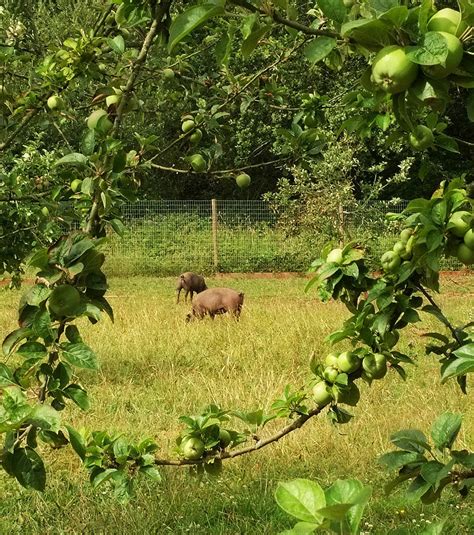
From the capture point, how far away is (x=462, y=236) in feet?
3.27

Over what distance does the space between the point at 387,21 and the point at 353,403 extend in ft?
2.52

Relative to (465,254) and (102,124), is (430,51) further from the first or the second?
(102,124)

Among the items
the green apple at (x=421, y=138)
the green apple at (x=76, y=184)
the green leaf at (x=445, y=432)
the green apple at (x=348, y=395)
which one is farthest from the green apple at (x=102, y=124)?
the green leaf at (x=445, y=432)

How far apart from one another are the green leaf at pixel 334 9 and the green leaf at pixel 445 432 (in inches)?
25.2

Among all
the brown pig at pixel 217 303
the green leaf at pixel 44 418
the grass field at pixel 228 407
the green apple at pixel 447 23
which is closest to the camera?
the green apple at pixel 447 23

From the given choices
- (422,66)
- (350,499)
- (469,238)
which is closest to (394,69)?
(422,66)

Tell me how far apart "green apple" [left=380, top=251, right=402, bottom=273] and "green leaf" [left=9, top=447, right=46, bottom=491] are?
0.63m

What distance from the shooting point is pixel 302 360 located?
485cm

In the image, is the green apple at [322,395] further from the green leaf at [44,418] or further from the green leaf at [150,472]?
the green leaf at [44,418]

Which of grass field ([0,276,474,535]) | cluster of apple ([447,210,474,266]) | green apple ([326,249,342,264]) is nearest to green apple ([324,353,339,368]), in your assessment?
green apple ([326,249,342,264])

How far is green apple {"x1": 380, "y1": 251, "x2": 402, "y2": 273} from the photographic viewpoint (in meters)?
1.20

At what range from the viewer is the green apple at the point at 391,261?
1199 mm

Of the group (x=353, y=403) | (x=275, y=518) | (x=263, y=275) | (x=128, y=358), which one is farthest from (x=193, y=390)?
(x=263, y=275)

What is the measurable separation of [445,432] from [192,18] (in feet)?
2.37
